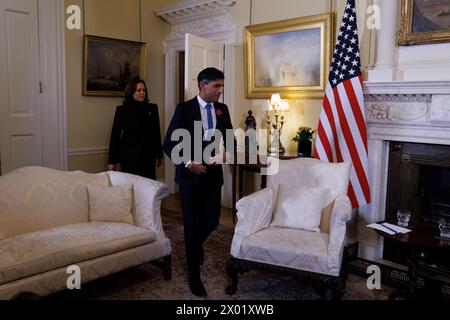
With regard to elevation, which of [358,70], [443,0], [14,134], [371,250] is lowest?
[371,250]

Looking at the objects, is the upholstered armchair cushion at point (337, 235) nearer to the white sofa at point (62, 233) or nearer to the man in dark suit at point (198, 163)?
the man in dark suit at point (198, 163)

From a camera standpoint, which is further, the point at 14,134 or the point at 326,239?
the point at 14,134

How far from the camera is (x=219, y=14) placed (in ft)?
17.5

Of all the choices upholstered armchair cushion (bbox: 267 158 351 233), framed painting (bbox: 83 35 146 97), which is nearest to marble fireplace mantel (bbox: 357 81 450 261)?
upholstered armchair cushion (bbox: 267 158 351 233)

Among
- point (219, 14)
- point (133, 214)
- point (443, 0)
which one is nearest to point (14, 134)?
point (133, 214)

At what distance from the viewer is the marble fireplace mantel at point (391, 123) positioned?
124 inches

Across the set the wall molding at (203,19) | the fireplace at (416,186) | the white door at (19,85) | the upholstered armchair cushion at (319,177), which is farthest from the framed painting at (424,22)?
the white door at (19,85)

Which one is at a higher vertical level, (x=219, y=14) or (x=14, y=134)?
(x=219, y=14)

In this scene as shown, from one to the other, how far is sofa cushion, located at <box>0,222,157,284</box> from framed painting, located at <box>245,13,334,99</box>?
2.41 m

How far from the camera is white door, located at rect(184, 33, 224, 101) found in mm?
4508

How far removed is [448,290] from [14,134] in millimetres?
4443

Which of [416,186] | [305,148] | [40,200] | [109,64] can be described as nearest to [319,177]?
[416,186]

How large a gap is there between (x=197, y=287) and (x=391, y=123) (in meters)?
2.02

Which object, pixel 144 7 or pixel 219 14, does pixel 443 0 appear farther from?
pixel 144 7
